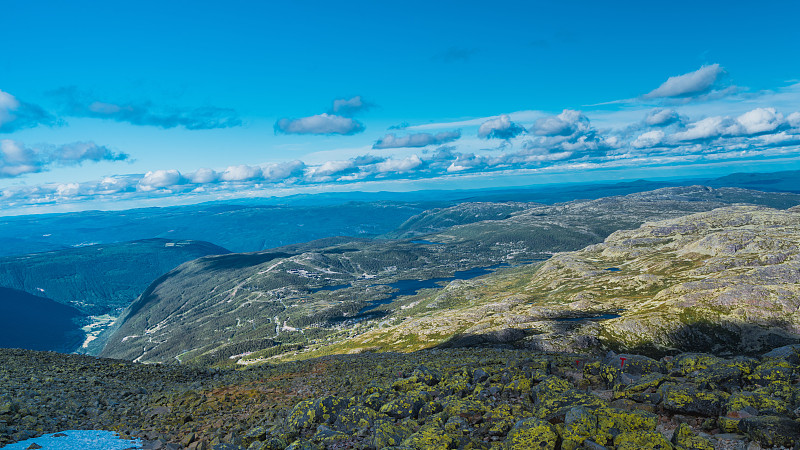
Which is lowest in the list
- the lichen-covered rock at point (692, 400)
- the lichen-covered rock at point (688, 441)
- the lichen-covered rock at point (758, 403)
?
the lichen-covered rock at point (692, 400)

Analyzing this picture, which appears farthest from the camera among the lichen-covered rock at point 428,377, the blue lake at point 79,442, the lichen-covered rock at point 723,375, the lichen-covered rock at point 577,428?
the lichen-covered rock at point 428,377

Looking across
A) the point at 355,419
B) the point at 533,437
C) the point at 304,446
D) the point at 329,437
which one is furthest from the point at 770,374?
the point at 304,446

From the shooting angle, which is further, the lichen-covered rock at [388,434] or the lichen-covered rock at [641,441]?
the lichen-covered rock at [388,434]

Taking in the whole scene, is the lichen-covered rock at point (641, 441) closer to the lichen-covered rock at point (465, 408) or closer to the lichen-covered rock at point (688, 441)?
the lichen-covered rock at point (688, 441)

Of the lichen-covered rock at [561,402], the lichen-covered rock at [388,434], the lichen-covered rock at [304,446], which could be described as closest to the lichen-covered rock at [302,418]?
the lichen-covered rock at [304,446]

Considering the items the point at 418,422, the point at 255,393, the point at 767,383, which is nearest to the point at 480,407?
the point at 418,422

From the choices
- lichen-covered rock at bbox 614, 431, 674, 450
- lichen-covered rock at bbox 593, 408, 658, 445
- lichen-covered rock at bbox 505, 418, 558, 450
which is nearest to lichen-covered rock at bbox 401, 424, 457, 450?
lichen-covered rock at bbox 505, 418, 558, 450

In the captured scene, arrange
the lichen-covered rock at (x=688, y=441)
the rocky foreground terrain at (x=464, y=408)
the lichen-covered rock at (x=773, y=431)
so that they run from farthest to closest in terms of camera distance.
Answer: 1. the rocky foreground terrain at (x=464, y=408)
2. the lichen-covered rock at (x=688, y=441)
3. the lichen-covered rock at (x=773, y=431)
